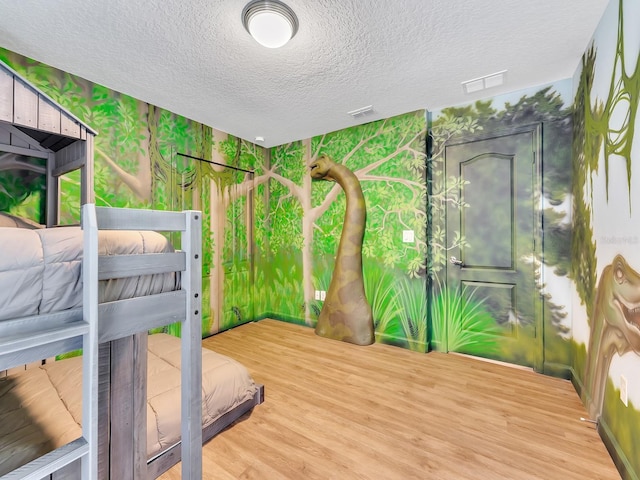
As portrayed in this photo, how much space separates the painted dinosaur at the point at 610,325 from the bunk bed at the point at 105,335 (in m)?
1.92

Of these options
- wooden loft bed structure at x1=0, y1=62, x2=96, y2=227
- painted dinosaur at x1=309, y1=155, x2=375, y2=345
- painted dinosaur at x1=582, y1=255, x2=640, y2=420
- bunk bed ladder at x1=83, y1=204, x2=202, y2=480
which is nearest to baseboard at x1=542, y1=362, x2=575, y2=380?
painted dinosaur at x1=582, y1=255, x2=640, y2=420

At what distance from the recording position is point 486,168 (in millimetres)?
2438

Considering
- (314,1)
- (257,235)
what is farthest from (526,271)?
(257,235)

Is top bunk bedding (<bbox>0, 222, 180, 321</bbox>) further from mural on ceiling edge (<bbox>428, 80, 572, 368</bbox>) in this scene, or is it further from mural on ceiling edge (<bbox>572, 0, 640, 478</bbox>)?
mural on ceiling edge (<bbox>428, 80, 572, 368</bbox>)

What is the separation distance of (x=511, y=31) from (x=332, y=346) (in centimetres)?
281

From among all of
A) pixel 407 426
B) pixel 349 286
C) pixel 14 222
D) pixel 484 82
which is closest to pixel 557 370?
pixel 407 426

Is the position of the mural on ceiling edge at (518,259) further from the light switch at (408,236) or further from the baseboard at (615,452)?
the baseboard at (615,452)

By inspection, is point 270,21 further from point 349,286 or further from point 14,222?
point 349,286

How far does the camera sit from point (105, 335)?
86cm

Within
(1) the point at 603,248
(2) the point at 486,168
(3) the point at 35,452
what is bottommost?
(3) the point at 35,452

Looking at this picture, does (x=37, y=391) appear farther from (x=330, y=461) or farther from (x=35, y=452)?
(x=330, y=461)

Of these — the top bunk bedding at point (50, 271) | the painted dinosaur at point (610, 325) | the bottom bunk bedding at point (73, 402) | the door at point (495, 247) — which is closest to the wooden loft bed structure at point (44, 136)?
the bottom bunk bedding at point (73, 402)

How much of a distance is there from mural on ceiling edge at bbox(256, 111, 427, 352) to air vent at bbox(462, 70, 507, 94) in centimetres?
48

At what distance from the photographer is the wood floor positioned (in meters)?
1.32
